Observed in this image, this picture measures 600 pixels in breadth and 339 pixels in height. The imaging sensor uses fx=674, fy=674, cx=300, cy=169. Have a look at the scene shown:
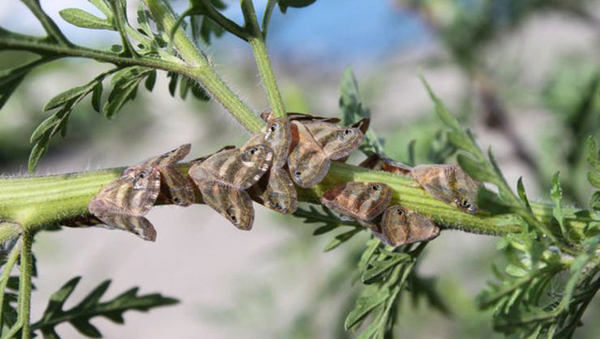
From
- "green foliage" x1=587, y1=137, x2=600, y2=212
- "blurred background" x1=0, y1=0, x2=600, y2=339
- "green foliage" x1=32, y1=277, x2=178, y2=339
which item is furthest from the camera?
"blurred background" x1=0, y1=0, x2=600, y2=339

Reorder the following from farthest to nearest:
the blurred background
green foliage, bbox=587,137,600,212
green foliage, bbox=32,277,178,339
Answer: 1. the blurred background
2. green foliage, bbox=32,277,178,339
3. green foliage, bbox=587,137,600,212

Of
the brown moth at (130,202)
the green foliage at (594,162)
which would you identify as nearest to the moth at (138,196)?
the brown moth at (130,202)

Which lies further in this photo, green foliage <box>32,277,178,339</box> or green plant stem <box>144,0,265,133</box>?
green foliage <box>32,277,178,339</box>

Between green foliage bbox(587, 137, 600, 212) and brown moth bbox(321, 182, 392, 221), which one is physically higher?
brown moth bbox(321, 182, 392, 221)

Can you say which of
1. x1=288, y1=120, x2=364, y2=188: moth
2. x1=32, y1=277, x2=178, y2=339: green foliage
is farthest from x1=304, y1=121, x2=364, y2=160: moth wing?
x1=32, y1=277, x2=178, y2=339: green foliage

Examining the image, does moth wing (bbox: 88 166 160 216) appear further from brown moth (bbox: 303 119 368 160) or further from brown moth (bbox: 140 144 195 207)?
brown moth (bbox: 303 119 368 160)

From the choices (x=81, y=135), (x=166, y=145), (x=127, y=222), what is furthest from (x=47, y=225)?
(x=166, y=145)
